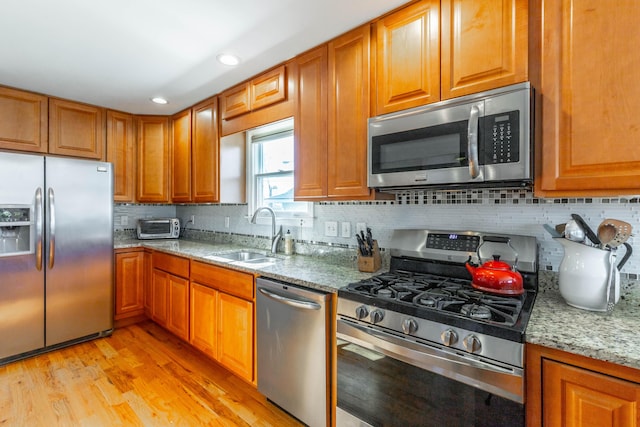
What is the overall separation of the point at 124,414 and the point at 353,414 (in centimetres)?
142

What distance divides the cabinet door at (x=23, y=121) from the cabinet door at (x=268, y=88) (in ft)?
6.58

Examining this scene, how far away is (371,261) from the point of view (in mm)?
1815

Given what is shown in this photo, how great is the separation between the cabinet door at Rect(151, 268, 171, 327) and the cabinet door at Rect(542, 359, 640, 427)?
9.01 feet

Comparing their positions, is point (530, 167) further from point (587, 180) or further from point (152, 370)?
point (152, 370)

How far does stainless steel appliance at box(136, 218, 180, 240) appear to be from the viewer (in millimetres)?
3414

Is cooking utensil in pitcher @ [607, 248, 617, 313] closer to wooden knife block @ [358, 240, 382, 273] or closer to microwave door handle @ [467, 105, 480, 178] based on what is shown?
microwave door handle @ [467, 105, 480, 178]

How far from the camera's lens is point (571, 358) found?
0.92m

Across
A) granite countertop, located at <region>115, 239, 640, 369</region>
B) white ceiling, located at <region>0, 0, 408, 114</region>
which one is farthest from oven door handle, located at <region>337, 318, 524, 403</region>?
white ceiling, located at <region>0, 0, 408, 114</region>

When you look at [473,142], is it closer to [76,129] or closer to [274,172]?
[274,172]

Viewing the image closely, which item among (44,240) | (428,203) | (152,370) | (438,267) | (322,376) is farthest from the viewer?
(44,240)

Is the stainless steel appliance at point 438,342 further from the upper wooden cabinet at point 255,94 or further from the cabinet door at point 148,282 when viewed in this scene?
the cabinet door at point 148,282

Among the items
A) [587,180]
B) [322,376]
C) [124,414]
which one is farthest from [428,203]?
[124,414]

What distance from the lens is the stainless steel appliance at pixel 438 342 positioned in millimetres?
1010

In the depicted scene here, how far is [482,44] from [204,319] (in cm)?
240
